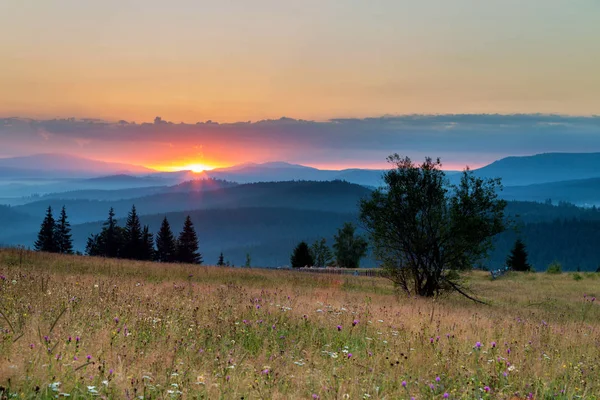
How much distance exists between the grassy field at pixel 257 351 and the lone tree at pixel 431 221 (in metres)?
10.6

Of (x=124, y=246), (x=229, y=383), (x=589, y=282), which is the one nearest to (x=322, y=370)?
(x=229, y=383)

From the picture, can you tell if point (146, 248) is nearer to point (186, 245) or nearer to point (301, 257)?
point (186, 245)

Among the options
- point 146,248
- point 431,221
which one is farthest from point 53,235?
point 431,221

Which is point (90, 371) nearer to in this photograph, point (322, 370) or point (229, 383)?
point (229, 383)

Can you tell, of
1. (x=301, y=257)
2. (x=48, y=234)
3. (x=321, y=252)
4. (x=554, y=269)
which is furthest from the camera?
(x=321, y=252)

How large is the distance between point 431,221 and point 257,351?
17000 millimetres

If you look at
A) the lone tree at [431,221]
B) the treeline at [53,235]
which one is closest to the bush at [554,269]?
the lone tree at [431,221]

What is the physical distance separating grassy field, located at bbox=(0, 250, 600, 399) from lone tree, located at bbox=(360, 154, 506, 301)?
10644 mm

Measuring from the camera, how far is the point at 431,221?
75.1 feet

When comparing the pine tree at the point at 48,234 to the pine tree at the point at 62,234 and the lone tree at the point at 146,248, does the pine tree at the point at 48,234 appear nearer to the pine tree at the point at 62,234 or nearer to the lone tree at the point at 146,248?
the pine tree at the point at 62,234

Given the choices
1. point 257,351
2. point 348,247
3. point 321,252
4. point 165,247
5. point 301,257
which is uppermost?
point 257,351

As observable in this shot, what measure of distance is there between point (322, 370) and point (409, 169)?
17972 millimetres

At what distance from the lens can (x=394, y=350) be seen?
8.01 meters

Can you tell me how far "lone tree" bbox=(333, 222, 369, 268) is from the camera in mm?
93125
